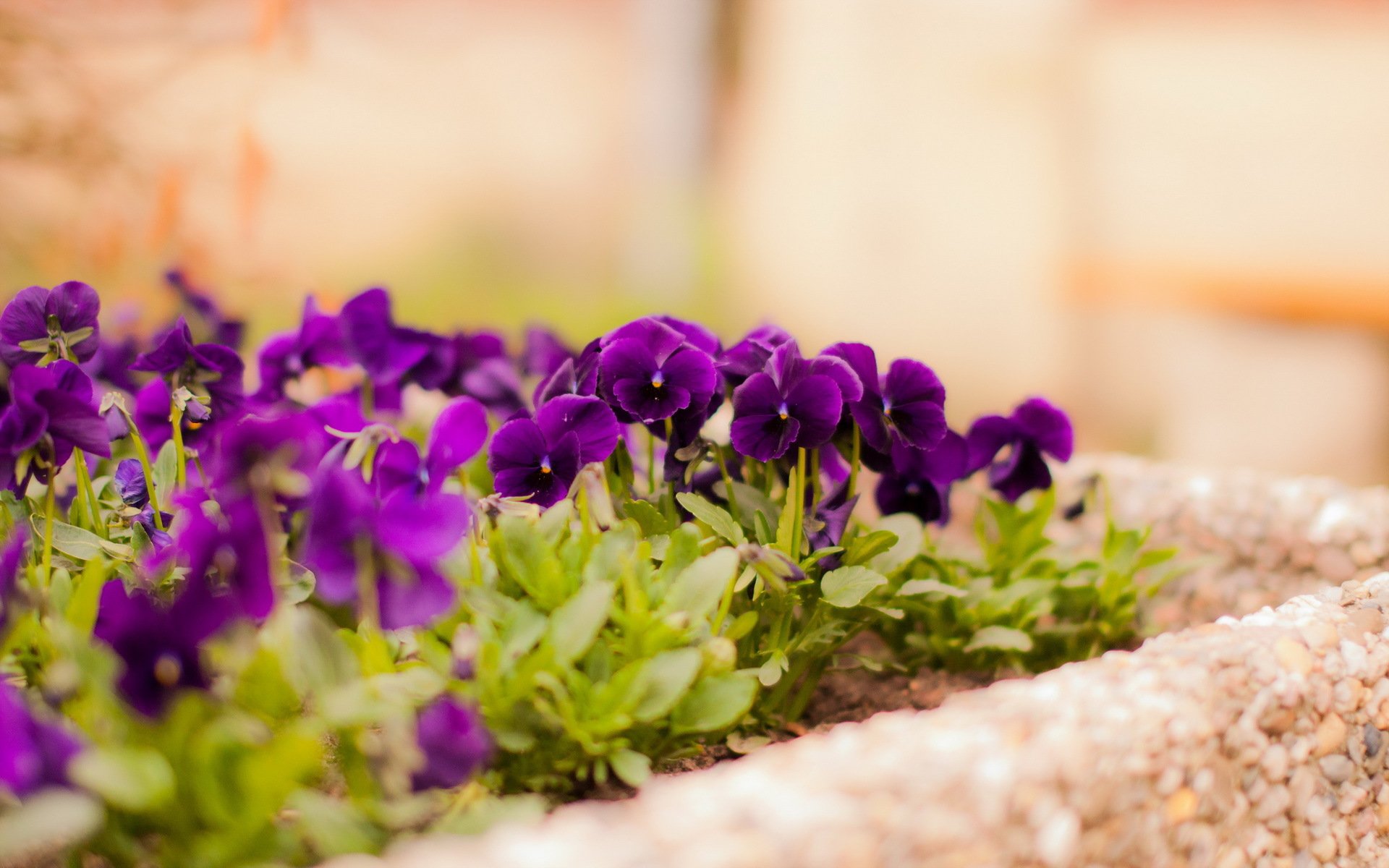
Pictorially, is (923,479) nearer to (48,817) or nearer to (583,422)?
(583,422)

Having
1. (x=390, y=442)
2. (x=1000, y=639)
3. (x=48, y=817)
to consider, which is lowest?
(x=1000, y=639)

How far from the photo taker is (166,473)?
0.94 m

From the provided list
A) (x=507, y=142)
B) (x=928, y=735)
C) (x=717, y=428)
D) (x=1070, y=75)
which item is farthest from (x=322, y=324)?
(x=507, y=142)

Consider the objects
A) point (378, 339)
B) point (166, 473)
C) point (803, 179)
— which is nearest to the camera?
point (166, 473)

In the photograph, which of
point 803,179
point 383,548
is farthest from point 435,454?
point 803,179

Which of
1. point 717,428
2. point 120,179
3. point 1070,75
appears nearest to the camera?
point 717,428

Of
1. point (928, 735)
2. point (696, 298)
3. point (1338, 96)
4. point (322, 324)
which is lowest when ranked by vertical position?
point (696, 298)

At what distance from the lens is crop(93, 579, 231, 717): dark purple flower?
0.58 meters

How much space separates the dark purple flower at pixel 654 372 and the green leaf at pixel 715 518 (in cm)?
7

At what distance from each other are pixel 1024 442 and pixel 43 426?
0.82 meters

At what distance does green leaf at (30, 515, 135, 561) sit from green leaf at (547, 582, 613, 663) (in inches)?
14.9

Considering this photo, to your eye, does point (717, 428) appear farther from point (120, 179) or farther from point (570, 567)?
point (120, 179)

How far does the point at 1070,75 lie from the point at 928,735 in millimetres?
3135

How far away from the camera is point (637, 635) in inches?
29.2
